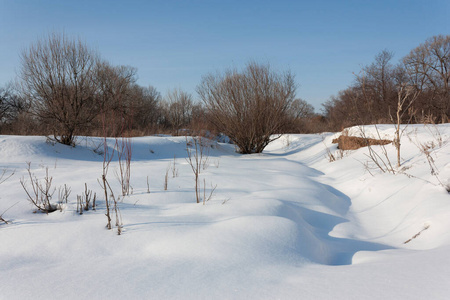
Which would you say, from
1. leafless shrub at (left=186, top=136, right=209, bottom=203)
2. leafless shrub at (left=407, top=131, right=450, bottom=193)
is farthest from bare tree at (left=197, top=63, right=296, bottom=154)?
leafless shrub at (left=407, top=131, right=450, bottom=193)

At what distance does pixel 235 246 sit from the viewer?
1.67 meters

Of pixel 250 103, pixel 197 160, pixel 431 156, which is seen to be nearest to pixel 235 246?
pixel 197 160

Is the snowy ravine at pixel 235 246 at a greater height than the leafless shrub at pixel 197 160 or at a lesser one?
lesser

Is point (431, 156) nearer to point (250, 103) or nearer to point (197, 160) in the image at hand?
point (197, 160)

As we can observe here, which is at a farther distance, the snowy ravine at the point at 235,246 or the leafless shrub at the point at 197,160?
the leafless shrub at the point at 197,160

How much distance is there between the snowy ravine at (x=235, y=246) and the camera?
1.24 meters

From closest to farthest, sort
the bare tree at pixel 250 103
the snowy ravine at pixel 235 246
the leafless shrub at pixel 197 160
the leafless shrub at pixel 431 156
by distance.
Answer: the snowy ravine at pixel 235 246 < the leafless shrub at pixel 431 156 < the leafless shrub at pixel 197 160 < the bare tree at pixel 250 103

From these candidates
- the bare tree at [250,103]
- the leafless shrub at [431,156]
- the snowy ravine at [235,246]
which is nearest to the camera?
the snowy ravine at [235,246]

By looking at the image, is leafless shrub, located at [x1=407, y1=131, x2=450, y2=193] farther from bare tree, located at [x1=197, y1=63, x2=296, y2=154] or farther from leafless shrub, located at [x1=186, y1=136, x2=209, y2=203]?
bare tree, located at [x1=197, y1=63, x2=296, y2=154]

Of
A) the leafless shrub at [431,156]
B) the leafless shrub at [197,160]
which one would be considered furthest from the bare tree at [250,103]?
the leafless shrub at [431,156]

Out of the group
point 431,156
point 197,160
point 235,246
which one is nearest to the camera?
point 235,246

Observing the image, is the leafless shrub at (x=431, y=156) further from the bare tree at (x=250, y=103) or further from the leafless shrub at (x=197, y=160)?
the bare tree at (x=250, y=103)

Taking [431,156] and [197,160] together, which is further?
[431,156]

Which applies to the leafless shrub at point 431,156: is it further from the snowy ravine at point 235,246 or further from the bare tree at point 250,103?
the bare tree at point 250,103
